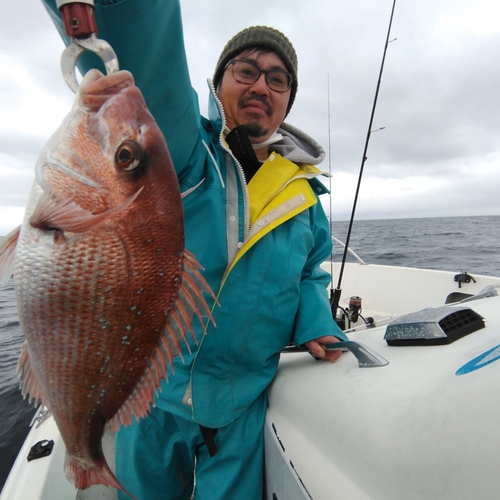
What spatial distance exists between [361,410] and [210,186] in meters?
1.16

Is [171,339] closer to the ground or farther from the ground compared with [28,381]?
farther from the ground

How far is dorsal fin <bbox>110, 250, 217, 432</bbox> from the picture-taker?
1.09 m

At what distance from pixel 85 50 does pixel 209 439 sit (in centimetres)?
166

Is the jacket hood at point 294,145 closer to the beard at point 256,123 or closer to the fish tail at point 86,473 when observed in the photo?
the beard at point 256,123

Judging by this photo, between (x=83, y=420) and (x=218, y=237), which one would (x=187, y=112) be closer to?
(x=218, y=237)

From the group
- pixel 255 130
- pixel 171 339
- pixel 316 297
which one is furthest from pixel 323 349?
pixel 255 130

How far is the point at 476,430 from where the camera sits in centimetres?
91

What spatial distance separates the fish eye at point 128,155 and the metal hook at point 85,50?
19 cm

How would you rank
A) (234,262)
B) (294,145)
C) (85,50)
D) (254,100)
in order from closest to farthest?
(85,50) < (234,262) < (254,100) < (294,145)

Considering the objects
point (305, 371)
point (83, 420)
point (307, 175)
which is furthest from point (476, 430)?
point (307, 175)

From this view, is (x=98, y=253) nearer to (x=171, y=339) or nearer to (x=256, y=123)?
(x=171, y=339)

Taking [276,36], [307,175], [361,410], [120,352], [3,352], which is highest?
[276,36]

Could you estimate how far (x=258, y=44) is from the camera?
2.08 meters

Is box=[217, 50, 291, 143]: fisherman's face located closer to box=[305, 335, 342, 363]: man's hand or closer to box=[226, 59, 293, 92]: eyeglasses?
box=[226, 59, 293, 92]: eyeglasses
